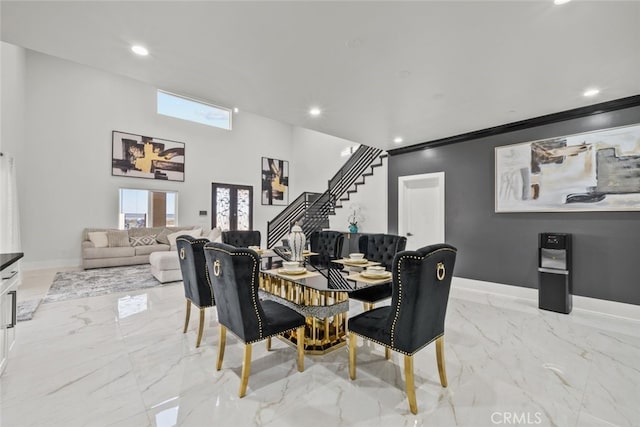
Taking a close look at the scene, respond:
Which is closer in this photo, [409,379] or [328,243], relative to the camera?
[409,379]

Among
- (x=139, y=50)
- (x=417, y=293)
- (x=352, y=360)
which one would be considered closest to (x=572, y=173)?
(x=417, y=293)

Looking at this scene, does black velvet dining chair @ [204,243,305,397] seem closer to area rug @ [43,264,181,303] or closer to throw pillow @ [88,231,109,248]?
area rug @ [43,264,181,303]

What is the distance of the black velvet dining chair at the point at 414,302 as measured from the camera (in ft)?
5.69

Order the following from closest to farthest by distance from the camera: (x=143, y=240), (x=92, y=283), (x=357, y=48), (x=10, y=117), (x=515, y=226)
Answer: (x=357, y=48), (x=515, y=226), (x=10, y=117), (x=92, y=283), (x=143, y=240)

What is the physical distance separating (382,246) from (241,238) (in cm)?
228

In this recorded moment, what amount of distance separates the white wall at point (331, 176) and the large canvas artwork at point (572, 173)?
2.37 m

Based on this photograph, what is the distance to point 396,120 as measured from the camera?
4312 mm

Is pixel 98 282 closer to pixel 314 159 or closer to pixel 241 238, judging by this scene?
pixel 241 238

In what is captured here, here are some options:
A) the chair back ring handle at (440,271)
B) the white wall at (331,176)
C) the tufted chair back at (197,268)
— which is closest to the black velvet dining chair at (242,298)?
the tufted chair back at (197,268)

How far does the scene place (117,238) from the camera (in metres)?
7.00

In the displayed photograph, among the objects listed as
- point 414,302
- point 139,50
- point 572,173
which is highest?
point 139,50

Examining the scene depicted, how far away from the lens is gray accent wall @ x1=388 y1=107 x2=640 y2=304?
357 centimetres

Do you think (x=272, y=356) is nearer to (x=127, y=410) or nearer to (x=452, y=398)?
(x=127, y=410)

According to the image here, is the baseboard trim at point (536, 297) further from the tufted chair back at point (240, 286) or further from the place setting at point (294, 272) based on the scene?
the tufted chair back at point (240, 286)
